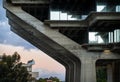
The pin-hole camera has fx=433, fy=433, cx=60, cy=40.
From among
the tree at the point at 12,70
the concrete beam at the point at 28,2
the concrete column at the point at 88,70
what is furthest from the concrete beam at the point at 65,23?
the tree at the point at 12,70

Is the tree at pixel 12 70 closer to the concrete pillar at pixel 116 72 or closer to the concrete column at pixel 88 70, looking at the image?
the concrete pillar at pixel 116 72

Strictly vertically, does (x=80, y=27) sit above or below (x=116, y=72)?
above

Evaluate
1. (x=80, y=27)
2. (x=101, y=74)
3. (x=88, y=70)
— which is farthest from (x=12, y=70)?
(x=101, y=74)

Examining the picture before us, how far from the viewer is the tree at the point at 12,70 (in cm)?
9131

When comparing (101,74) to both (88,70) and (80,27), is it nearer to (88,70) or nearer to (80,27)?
(80,27)

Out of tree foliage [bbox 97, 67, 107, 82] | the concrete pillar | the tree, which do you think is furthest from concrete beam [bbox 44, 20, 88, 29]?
tree foliage [bbox 97, 67, 107, 82]

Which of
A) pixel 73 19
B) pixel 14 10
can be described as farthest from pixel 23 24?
pixel 73 19

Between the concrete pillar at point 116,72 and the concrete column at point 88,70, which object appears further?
the concrete pillar at point 116,72

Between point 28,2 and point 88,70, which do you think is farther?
point 28,2

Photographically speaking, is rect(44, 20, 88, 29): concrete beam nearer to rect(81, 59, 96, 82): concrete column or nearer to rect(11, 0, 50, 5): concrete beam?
rect(11, 0, 50, 5): concrete beam

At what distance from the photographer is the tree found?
3595 inches

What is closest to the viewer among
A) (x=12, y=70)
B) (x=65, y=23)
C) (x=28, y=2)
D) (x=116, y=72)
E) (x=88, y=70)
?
(x=88, y=70)

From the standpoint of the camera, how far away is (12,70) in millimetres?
95125

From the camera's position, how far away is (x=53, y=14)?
198 feet
